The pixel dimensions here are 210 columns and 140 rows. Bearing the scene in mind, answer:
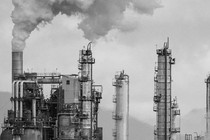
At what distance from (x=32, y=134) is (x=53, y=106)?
577cm

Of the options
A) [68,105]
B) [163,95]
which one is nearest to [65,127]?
[68,105]

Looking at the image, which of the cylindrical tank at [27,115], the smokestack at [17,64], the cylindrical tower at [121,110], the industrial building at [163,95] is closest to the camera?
the industrial building at [163,95]

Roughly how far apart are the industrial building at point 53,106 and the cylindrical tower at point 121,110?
8.77ft

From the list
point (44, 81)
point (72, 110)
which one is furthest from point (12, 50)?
point (72, 110)

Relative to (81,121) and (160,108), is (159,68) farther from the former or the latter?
(81,121)

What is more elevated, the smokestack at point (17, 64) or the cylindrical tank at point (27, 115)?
the smokestack at point (17, 64)

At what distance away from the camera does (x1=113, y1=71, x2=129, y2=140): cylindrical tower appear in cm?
8450

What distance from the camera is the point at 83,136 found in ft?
253

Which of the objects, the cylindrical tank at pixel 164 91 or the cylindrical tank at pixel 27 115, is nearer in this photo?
the cylindrical tank at pixel 164 91

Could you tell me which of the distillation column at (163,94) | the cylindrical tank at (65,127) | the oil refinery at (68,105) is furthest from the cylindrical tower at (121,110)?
the distillation column at (163,94)

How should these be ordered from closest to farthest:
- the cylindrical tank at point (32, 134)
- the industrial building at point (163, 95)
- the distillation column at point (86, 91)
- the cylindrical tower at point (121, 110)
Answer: the industrial building at point (163, 95) < the cylindrical tank at point (32, 134) < the distillation column at point (86, 91) < the cylindrical tower at point (121, 110)

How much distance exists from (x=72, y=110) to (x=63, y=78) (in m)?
4.96

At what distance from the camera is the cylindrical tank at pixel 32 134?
74.6m

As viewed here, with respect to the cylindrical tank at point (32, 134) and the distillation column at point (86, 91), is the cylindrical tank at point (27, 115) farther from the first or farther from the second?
the distillation column at point (86, 91)
